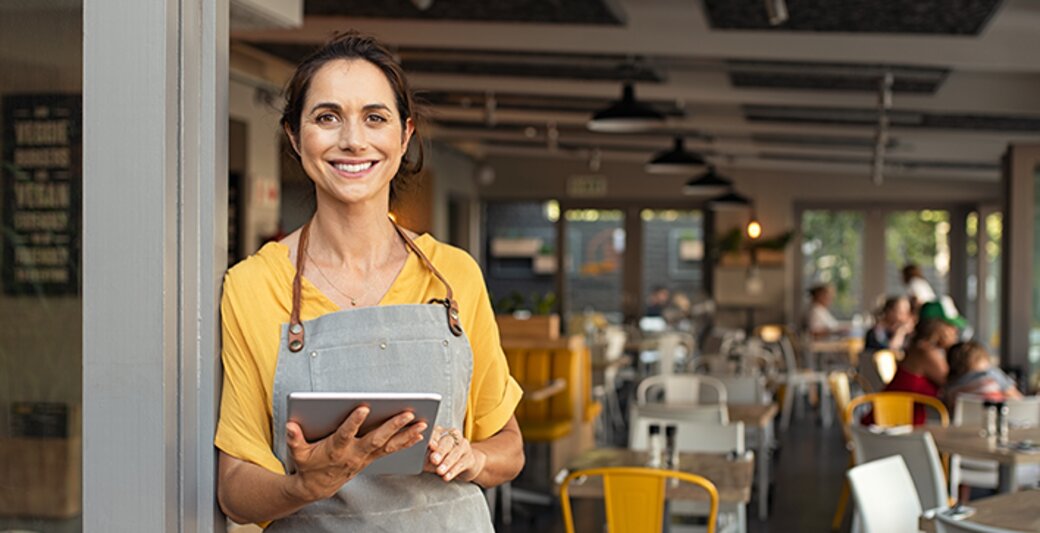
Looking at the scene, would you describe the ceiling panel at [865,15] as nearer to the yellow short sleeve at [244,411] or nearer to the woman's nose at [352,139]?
the woman's nose at [352,139]

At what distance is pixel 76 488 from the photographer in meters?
1.86

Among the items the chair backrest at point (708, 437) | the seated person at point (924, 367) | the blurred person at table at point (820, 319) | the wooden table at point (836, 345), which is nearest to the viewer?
the chair backrest at point (708, 437)

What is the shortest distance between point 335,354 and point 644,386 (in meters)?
7.12

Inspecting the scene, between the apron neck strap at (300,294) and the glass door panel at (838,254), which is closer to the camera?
the apron neck strap at (300,294)

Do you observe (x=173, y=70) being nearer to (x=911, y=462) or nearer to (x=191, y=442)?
(x=191, y=442)

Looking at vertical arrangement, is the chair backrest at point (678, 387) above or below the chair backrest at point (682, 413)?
below

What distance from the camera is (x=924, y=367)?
8461 millimetres

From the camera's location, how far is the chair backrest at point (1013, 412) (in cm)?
720

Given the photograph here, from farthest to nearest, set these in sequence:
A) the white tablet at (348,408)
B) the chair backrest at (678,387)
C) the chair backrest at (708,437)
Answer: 1. the chair backrest at (678,387)
2. the chair backrest at (708,437)
3. the white tablet at (348,408)

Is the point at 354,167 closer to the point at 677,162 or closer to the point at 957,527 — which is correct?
the point at 957,527

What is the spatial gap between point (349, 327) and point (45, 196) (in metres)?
0.47

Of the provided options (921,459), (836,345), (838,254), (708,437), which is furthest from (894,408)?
(838,254)

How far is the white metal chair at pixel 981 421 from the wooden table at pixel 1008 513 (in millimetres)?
2459

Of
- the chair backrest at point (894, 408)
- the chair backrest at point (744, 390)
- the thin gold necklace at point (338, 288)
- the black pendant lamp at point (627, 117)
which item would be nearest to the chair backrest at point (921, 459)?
the chair backrest at point (894, 408)
